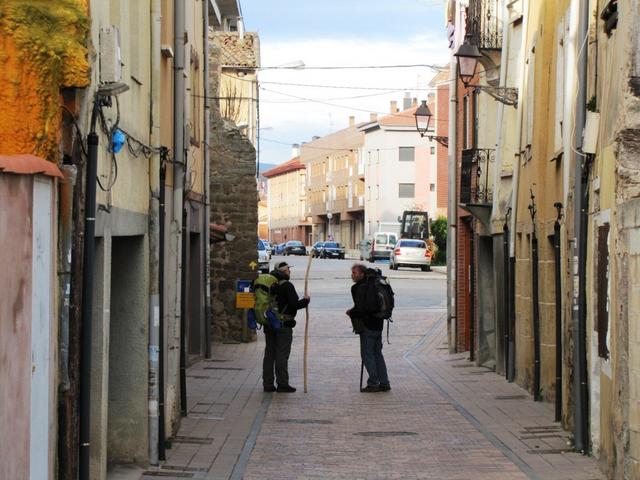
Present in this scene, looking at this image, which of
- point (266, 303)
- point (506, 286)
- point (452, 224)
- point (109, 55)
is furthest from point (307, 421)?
point (452, 224)

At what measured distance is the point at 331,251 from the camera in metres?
88.4

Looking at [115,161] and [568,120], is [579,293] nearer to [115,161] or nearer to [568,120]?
[568,120]

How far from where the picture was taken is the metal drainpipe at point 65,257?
327 inches

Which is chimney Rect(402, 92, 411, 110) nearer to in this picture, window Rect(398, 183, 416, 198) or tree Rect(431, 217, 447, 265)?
window Rect(398, 183, 416, 198)

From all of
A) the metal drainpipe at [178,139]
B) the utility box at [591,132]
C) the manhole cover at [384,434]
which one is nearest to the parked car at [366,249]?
the metal drainpipe at [178,139]

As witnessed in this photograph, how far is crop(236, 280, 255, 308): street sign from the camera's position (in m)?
25.5

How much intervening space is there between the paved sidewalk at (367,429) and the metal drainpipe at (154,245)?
55 cm

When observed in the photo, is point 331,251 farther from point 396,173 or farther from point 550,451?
point 550,451

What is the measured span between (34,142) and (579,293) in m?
6.55

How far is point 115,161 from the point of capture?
10266 millimetres

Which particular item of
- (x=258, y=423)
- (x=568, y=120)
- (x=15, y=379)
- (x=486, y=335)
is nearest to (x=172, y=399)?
(x=258, y=423)

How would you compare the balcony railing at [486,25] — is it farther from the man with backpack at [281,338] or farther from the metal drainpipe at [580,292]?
the metal drainpipe at [580,292]

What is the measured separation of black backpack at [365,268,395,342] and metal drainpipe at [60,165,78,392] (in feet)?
33.5

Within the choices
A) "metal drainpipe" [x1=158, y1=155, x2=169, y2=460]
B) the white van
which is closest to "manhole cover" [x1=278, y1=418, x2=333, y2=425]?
"metal drainpipe" [x1=158, y1=155, x2=169, y2=460]
